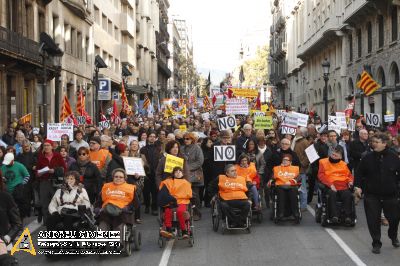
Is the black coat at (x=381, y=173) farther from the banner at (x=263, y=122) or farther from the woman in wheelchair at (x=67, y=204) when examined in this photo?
the banner at (x=263, y=122)

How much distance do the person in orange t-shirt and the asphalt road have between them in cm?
35

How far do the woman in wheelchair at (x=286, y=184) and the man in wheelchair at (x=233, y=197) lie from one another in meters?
0.90

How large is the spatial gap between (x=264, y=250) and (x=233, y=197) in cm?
163

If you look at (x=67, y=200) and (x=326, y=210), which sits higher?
(x=67, y=200)

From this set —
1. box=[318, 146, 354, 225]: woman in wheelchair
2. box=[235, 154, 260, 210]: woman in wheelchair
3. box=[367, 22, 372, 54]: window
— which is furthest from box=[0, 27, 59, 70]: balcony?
box=[367, 22, 372, 54]: window

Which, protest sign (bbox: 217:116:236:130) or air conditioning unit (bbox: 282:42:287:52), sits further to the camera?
air conditioning unit (bbox: 282:42:287:52)

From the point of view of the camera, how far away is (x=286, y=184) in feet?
40.8

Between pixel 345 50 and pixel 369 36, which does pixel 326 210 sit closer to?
pixel 369 36

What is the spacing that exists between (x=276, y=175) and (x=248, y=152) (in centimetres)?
151

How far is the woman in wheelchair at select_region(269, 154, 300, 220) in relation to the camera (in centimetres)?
1230

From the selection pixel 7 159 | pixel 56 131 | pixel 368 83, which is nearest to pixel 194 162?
pixel 7 159

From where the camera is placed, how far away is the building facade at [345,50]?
33.9m

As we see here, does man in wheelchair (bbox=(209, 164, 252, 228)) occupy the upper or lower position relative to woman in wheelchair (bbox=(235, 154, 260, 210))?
lower

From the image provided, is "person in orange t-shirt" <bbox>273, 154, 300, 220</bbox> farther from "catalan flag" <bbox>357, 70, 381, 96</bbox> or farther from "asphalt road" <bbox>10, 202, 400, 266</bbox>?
"catalan flag" <bbox>357, 70, 381, 96</bbox>
